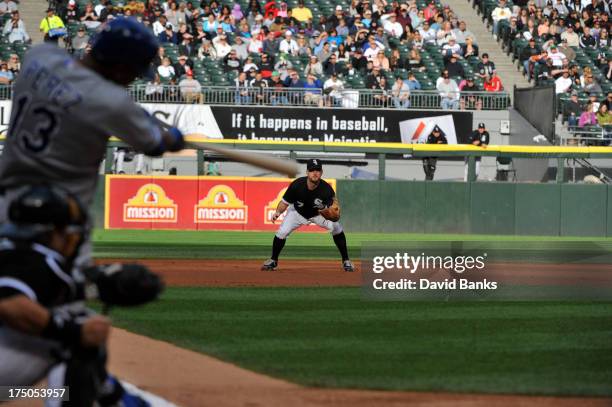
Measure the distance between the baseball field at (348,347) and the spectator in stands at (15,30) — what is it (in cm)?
1521

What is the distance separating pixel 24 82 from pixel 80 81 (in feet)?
1.23

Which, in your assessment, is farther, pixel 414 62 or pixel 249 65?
pixel 414 62

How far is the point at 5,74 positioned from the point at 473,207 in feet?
39.1

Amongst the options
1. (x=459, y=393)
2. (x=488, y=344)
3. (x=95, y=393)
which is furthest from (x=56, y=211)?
(x=488, y=344)

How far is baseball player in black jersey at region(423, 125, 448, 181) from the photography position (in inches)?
1111

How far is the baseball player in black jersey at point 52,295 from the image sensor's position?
A: 4434 millimetres

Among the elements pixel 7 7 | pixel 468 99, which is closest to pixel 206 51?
pixel 7 7

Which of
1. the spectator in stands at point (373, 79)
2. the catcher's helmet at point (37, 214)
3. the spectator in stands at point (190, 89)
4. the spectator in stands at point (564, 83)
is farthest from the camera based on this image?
the spectator in stands at point (564, 83)

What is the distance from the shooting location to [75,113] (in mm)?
5199

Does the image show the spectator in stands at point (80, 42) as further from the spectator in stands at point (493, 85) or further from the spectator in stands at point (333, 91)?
the spectator in stands at point (493, 85)

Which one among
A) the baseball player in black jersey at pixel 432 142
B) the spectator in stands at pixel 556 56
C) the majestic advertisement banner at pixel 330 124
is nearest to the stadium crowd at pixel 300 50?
the majestic advertisement banner at pixel 330 124

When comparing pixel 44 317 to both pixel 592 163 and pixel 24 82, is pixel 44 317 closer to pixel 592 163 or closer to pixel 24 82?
pixel 24 82

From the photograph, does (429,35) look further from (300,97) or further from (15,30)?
(15,30)

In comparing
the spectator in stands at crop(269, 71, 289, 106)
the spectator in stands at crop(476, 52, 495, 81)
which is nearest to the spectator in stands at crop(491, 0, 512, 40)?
the spectator in stands at crop(476, 52, 495, 81)
